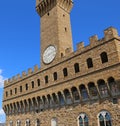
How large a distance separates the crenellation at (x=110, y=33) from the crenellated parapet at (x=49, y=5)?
43.4ft

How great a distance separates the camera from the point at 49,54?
2852 centimetres

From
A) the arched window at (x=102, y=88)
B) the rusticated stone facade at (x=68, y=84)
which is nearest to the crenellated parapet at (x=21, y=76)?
the rusticated stone facade at (x=68, y=84)

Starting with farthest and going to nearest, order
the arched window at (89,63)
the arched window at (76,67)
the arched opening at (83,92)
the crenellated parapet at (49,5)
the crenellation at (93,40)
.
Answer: the crenellated parapet at (49,5), the arched window at (76,67), the arched opening at (83,92), the arched window at (89,63), the crenellation at (93,40)

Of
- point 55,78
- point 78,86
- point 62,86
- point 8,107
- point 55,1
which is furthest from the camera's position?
point 8,107

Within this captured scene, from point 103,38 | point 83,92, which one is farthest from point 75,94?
point 103,38

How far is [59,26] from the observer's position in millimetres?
29172

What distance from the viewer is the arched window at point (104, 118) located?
19094 mm

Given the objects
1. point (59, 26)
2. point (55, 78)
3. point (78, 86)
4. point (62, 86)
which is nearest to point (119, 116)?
point (78, 86)

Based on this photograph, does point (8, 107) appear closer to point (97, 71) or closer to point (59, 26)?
point (59, 26)

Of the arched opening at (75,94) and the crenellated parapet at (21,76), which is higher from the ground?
the crenellated parapet at (21,76)

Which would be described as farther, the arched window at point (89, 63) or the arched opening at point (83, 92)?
the arched opening at point (83, 92)

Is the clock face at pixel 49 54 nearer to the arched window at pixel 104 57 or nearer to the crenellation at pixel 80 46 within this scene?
the crenellation at pixel 80 46

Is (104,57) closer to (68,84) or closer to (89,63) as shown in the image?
(89,63)

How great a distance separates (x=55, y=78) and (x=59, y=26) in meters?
8.73
